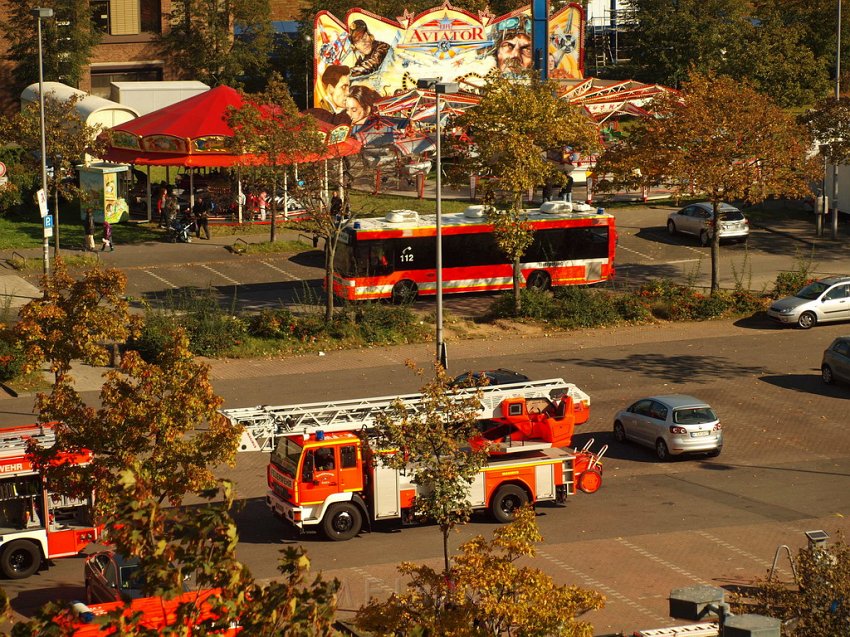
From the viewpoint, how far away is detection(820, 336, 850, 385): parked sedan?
33469mm

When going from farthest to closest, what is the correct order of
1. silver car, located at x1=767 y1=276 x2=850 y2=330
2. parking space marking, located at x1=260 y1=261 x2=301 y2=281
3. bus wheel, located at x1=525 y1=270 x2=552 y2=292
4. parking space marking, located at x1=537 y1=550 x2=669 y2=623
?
→ parking space marking, located at x1=260 y1=261 x2=301 y2=281, bus wheel, located at x1=525 y1=270 x2=552 y2=292, silver car, located at x1=767 y1=276 x2=850 y2=330, parking space marking, located at x1=537 y1=550 x2=669 y2=623

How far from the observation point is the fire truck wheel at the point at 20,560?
2219 cm

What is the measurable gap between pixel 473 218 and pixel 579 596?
90.9 feet

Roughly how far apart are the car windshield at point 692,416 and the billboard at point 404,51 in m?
35.5

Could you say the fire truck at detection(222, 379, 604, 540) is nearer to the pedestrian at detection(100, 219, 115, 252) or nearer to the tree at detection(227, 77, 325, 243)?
the tree at detection(227, 77, 325, 243)

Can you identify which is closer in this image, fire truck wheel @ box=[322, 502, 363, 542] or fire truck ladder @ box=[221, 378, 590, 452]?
fire truck wheel @ box=[322, 502, 363, 542]

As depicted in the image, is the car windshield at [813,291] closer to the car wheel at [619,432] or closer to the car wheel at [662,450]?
the car wheel at [619,432]

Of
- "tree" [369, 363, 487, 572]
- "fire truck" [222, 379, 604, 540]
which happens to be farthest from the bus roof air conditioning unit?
"tree" [369, 363, 487, 572]

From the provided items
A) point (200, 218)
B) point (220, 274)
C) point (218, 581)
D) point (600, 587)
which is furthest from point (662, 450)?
point (200, 218)

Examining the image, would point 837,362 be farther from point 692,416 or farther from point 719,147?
point 719,147

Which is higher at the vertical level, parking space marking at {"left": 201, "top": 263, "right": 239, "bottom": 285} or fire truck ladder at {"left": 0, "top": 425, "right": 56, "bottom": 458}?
parking space marking at {"left": 201, "top": 263, "right": 239, "bottom": 285}

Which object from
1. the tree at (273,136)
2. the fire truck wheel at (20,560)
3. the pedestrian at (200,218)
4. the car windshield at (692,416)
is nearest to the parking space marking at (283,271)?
the tree at (273,136)

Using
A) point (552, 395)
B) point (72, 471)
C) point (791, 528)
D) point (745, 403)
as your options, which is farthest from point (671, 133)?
point (72, 471)

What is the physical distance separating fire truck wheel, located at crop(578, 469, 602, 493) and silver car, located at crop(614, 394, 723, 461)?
119 inches
